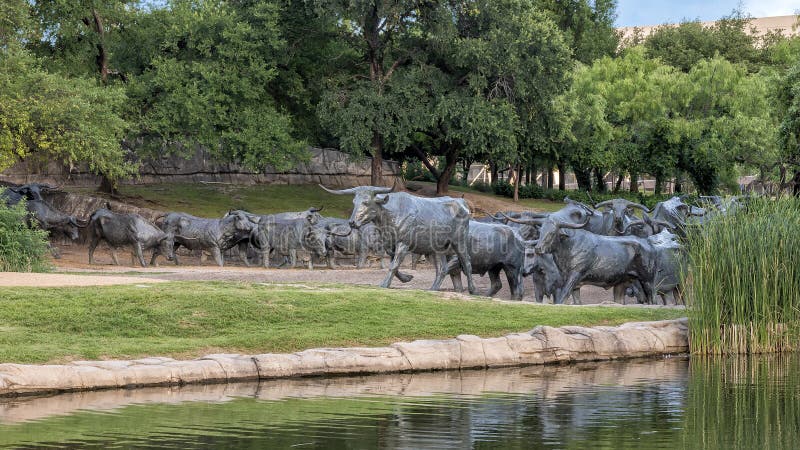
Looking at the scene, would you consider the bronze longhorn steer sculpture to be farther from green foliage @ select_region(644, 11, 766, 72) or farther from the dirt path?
green foliage @ select_region(644, 11, 766, 72)

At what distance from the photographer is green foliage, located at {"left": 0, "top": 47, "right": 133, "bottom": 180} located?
34.0 m

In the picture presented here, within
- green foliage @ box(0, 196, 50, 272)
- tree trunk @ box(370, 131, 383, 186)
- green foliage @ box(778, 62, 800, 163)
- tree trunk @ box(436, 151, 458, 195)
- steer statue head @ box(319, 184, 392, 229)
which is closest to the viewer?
steer statue head @ box(319, 184, 392, 229)

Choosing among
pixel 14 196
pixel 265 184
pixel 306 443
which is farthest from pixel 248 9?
pixel 306 443

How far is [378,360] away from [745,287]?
6.23m

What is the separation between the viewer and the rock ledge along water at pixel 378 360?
44.0 feet

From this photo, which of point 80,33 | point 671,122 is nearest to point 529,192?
point 671,122

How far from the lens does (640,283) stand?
75.5ft

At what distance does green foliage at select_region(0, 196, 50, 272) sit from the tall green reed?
14.5m

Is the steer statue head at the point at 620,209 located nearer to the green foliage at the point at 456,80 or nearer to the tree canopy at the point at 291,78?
the tree canopy at the point at 291,78

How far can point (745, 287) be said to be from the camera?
17516mm

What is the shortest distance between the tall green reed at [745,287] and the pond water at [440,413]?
1.84 metres

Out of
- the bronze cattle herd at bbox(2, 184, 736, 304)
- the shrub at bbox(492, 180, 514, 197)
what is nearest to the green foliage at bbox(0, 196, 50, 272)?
the bronze cattle herd at bbox(2, 184, 736, 304)

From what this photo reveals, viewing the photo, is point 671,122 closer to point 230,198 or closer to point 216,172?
point 216,172

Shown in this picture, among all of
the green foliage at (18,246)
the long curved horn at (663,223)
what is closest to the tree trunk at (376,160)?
the long curved horn at (663,223)
